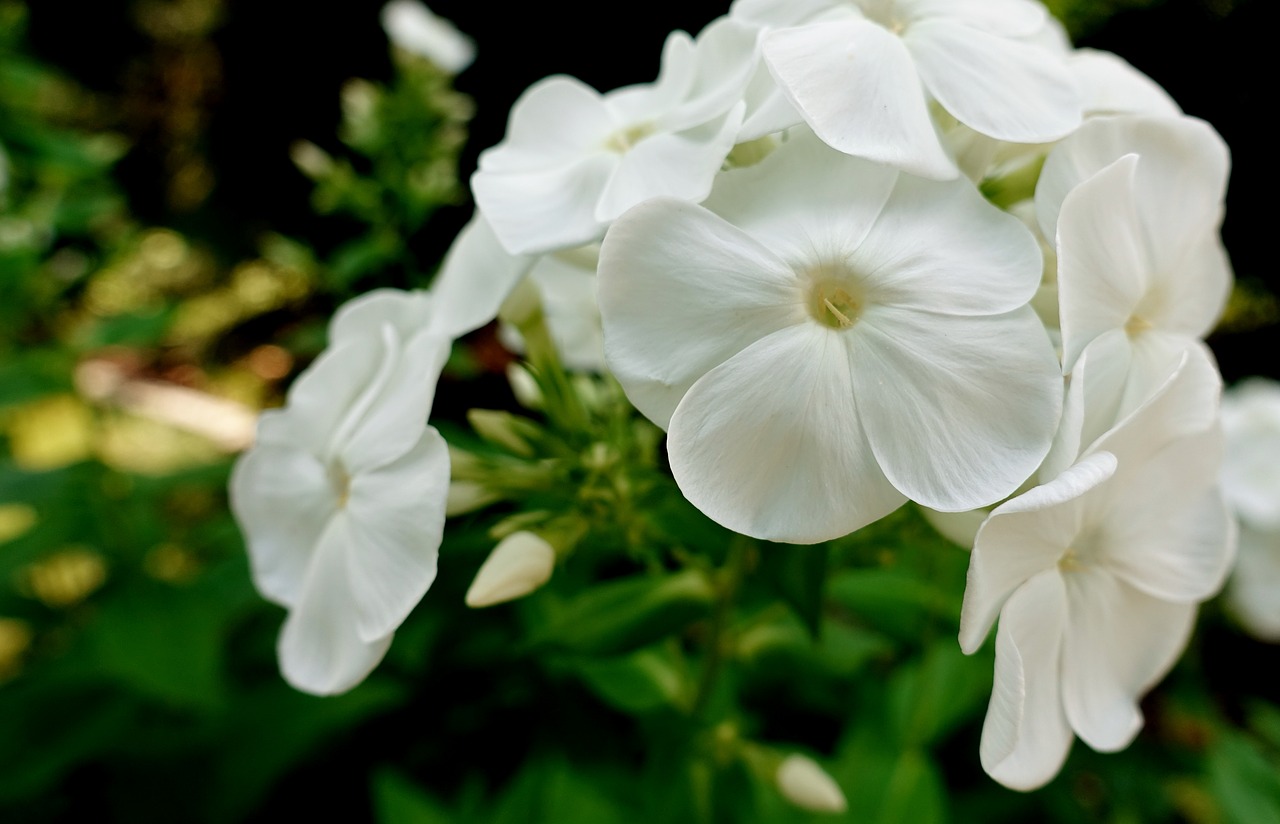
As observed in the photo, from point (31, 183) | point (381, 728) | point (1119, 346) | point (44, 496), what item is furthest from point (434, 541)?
point (31, 183)

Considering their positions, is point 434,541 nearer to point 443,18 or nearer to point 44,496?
point 44,496

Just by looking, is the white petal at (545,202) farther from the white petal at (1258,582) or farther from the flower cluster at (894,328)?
the white petal at (1258,582)

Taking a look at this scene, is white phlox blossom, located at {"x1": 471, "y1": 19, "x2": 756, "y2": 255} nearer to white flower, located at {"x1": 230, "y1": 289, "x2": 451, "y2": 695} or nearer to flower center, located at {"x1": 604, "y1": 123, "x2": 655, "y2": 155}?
flower center, located at {"x1": 604, "y1": 123, "x2": 655, "y2": 155}

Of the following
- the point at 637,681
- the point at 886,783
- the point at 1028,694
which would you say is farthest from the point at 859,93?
the point at 886,783

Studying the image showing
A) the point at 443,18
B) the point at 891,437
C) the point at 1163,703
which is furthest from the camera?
the point at 443,18

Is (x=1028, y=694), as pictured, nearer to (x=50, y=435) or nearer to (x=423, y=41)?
(x=423, y=41)

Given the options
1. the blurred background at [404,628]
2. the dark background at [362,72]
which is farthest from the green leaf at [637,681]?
the dark background at [362,72]

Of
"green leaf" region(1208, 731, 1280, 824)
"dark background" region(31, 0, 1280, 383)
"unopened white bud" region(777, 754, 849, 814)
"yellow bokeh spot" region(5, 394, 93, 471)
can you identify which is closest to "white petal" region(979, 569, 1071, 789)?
"unopened white bud" region(777, 754, 849, 814)
